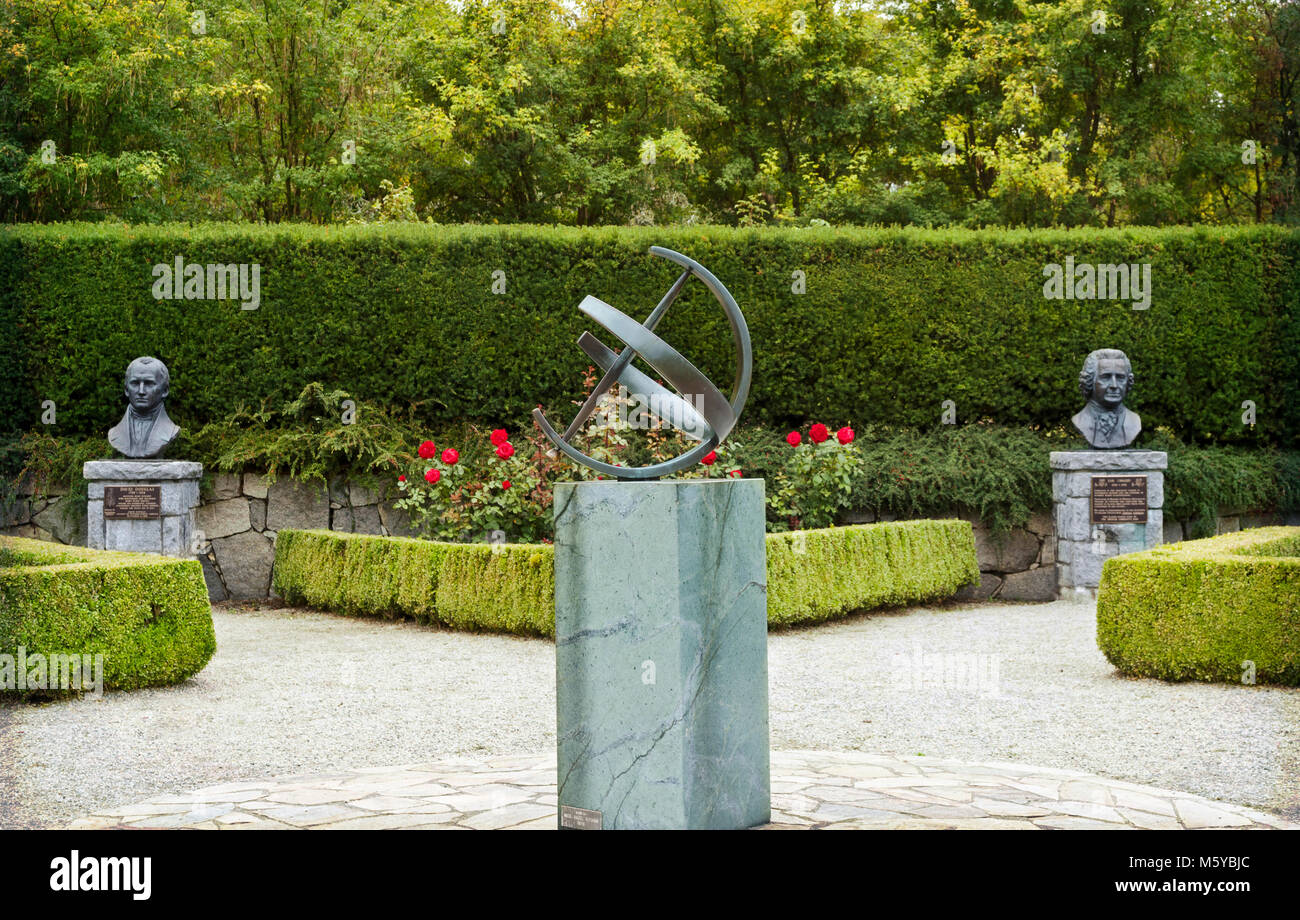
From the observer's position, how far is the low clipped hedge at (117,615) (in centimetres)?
648

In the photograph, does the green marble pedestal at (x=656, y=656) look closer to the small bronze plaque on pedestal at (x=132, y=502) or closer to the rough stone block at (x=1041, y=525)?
the small bronze plaque on pedestal at (x=132, y=502)

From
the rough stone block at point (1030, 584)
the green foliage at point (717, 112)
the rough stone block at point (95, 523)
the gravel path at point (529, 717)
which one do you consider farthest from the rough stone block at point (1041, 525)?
the rough stone block at point (95, 523)

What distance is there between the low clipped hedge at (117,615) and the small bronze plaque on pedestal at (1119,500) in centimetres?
798

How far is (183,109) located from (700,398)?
13.8 meters

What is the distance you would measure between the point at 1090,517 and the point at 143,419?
9.04 m

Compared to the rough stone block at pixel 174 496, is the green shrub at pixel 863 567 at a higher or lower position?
lower

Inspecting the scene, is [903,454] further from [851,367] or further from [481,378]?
[481,378]

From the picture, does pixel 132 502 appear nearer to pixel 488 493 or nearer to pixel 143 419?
pixel 143 419

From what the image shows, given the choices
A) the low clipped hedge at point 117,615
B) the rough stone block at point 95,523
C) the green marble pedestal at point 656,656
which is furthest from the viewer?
the rough stone block at point 95,523

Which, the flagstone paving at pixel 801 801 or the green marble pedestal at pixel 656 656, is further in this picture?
the flagstone paving at pixel 801 801

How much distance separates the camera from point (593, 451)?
33.9ft

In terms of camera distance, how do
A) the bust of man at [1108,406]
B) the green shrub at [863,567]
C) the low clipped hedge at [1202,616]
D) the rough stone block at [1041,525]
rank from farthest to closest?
the rough stone block at [1041,525]
the bust of man at [1108,406]
the green shrub at [863,567]
the low clipped hedge at [1202,616]

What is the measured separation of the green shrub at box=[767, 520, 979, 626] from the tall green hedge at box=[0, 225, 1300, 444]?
1.84m
